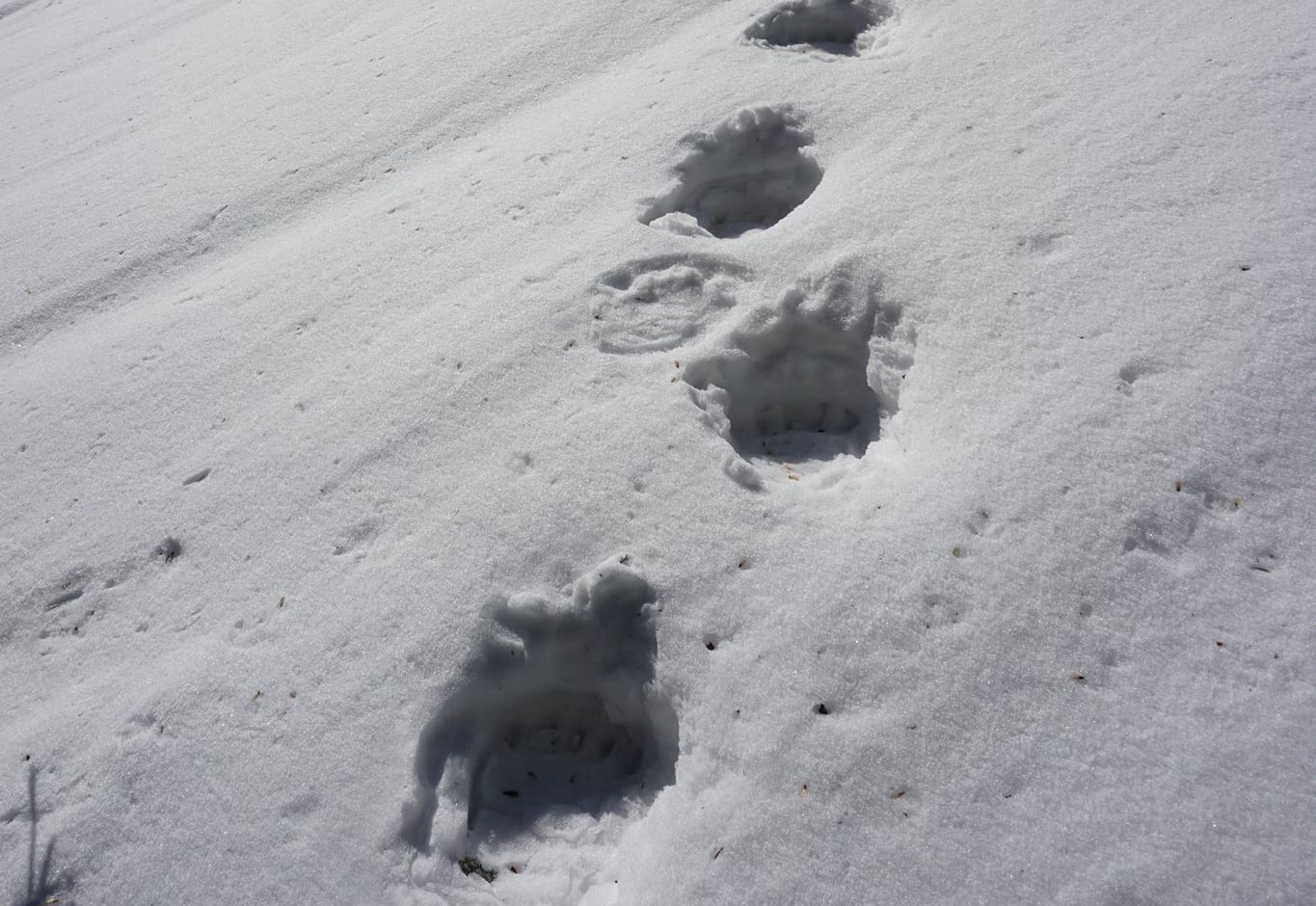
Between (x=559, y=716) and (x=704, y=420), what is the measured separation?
812 mm

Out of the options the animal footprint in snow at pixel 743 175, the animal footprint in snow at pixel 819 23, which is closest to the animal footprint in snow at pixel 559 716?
the animal footprint in snow at pixel 743 175

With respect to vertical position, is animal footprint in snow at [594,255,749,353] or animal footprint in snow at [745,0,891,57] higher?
animal footprint in snow at [745,0,891,57]

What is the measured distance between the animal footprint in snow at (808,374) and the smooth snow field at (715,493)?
0.01m

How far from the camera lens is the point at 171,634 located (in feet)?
6.89

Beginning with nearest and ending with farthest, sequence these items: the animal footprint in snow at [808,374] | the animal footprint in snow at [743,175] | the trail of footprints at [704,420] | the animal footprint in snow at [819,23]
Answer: the trail of footprints at [704,420], the animal footprint in snow at [808,374], the animal footprint in snow at [743,175], the animal footprint in snow at [819,23]

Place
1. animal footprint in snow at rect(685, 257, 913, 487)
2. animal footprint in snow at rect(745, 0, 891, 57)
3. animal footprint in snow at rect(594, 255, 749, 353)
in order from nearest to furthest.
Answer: animal footprint in snow at rect(685, 257, 913, 487), animal footprint in snow at rect(594, 255, 749, 353), animal footprint in snow at rect(745, 0, 891, 57)

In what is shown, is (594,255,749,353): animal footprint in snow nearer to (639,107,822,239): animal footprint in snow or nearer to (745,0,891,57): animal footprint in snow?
(639,107,822,239): animal footprint in snow

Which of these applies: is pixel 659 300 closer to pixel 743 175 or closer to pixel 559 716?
pixel 743 175

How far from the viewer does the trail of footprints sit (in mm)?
1756

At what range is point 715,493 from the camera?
2.08 meters

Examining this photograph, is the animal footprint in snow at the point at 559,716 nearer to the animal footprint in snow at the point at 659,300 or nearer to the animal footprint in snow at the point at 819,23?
the animal footprint in snow at the point at 659,300

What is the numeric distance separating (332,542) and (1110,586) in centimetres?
179

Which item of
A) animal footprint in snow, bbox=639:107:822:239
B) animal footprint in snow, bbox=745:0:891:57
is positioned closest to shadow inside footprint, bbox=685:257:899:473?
animal footprint in snow, bbox=639:107:822:239

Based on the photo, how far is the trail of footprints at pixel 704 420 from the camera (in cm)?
176
